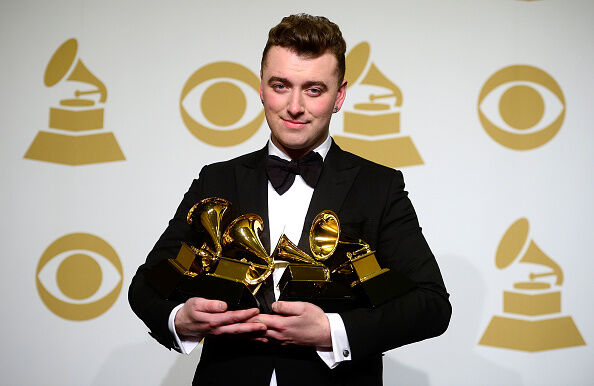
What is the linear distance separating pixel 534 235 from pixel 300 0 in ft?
5.27

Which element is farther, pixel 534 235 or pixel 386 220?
pixel 534 235

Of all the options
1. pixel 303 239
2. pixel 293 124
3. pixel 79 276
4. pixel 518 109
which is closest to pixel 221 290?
pixel 303 239

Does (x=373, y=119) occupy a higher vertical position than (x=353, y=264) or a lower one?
higher

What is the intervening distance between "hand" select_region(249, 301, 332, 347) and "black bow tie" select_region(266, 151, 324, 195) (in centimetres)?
45

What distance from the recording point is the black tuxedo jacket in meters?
1.45

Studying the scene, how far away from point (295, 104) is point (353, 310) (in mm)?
541

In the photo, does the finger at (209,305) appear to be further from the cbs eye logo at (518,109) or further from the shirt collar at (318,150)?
the cbs eye logo at (518,109)

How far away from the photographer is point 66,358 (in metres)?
3.07

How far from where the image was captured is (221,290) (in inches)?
53.6

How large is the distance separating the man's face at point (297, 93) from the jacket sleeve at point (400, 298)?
0.92 ft

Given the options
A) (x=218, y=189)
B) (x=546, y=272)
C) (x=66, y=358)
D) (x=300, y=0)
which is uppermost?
(x=300, y=0)

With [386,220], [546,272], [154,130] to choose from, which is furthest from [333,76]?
[546,272]

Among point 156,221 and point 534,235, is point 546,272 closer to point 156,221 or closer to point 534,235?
point 534,235

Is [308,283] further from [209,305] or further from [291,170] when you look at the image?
[291,170]
